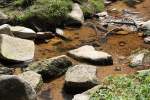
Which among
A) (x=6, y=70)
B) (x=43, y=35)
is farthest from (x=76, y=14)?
(x=6, y=70)

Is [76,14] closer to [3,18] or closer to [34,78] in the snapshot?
[3,18]

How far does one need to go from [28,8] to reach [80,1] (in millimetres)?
2064

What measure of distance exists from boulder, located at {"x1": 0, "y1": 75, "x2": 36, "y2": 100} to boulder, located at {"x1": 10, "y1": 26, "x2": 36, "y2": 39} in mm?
3930

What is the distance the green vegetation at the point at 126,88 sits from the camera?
22.8 feet

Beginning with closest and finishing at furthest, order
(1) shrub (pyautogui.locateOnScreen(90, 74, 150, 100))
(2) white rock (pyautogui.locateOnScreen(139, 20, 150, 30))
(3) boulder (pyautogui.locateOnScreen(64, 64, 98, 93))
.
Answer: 1. (1) shrub (pyautogui.locateOnScreen(90, 74, 150, 100))
2. (3) boulder (pyautogui.locateOnScreen(64, 64, 98, 93))
3. (2) white rock (pyautogui.locateOnScreen(139, 20, 150, 30))

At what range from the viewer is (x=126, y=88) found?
7.32 meters

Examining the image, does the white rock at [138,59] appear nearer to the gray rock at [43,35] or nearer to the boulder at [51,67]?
the boulder at [51,67]

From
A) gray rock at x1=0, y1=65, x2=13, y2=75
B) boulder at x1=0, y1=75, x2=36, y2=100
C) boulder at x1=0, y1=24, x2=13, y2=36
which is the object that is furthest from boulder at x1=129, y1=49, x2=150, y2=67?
boulder at x1=0, y1=24, x2=13, y2=36

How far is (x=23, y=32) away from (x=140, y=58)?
11.1 feet

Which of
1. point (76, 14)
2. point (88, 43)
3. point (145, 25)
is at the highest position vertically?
point (76, 14)

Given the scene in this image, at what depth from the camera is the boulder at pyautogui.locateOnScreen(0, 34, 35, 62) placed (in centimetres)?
940

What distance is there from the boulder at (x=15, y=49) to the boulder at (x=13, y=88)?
2466mm

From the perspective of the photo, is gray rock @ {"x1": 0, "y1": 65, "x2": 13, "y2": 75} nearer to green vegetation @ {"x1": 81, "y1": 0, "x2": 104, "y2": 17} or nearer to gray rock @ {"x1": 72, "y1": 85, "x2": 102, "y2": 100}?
gray rock @ {"x1": 72, "y1": 85, "x2": 102, "y2": 100}

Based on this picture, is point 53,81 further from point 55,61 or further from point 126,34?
point 126,34
